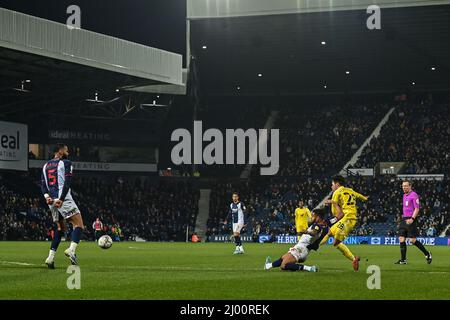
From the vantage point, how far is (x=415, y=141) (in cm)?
6462

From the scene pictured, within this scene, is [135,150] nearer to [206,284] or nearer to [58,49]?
[58,49]

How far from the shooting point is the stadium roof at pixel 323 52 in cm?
5531

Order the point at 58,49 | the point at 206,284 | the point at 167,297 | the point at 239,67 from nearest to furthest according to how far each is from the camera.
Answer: the point at 167,297 → the point at 206,284 → the point at 58,49 → the point at 239,67

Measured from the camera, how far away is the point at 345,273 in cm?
1831

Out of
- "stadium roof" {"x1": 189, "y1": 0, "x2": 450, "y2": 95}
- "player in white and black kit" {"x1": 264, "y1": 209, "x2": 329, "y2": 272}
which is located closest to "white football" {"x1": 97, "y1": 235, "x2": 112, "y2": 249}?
"player in white and black kit" {"x1": 264, "y1": 209, "x2": 329, "y2": 272}

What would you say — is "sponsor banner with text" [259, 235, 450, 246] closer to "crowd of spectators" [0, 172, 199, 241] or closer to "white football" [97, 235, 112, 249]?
"crowd of spectators" [0, 172, 199, 241]

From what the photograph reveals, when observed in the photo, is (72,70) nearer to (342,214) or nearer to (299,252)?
(342,214)

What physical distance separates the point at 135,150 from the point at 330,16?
22.5m

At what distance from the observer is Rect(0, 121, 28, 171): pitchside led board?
5850 cm

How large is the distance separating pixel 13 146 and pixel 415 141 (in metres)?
30.5

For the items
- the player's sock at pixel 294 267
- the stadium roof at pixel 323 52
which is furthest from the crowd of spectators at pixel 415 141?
the player's sock at pixel 294 267

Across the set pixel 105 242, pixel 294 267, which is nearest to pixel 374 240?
pixel 105 242

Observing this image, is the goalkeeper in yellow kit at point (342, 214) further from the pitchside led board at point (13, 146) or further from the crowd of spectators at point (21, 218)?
the pitchside led board at point (13, 146)
